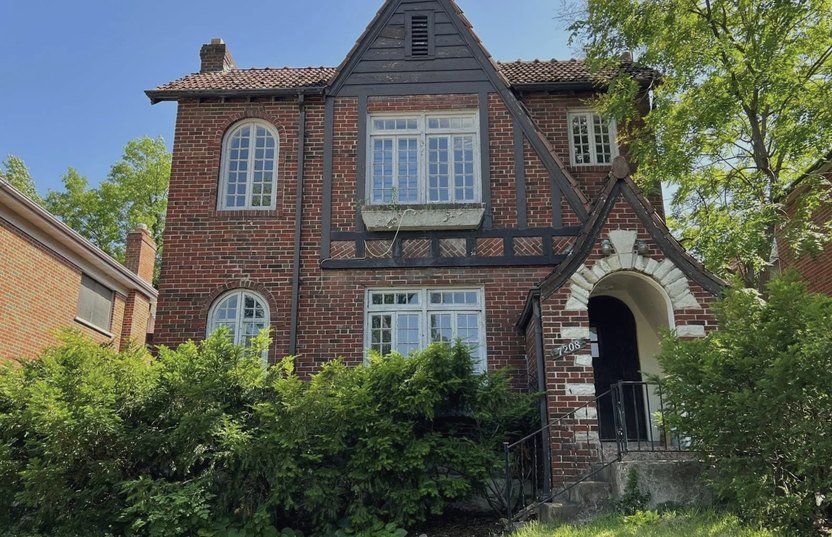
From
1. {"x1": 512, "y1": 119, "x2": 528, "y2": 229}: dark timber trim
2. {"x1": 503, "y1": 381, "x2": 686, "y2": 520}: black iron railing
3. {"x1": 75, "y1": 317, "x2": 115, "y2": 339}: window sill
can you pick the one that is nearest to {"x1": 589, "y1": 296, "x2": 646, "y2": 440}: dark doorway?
{"x1": 512, "y1": 119, "x2": 528, "y2": 229}: dark timber trim

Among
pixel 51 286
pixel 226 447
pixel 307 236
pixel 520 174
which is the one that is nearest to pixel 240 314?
pixel 307 236

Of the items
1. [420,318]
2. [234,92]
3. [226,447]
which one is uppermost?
[234,92]

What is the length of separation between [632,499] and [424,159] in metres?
7.28

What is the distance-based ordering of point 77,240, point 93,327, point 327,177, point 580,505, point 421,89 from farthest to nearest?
point 93,327 → point 77,240 → point 421,89 → point 327,177 → point 580,505

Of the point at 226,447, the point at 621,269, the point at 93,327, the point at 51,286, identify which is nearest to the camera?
the point at 226,447

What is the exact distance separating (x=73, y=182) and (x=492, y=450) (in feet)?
89.4

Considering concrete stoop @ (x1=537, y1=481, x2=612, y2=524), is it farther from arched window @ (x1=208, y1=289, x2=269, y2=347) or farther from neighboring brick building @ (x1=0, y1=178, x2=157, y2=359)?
neighboring brick building @ (x1=0, y1=178, x2=157, y2=359)

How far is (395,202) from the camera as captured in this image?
13.0m

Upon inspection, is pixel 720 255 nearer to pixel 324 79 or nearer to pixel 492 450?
pixel 492 450

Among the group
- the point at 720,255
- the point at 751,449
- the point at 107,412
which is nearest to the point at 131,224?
the point at 107,412

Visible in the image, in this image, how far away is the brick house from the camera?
1257 cm

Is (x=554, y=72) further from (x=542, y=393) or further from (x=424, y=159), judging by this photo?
(x=542, y=393)

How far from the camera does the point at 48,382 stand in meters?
9.34

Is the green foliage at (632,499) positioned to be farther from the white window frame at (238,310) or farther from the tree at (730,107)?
the white window frame at (238,310)
